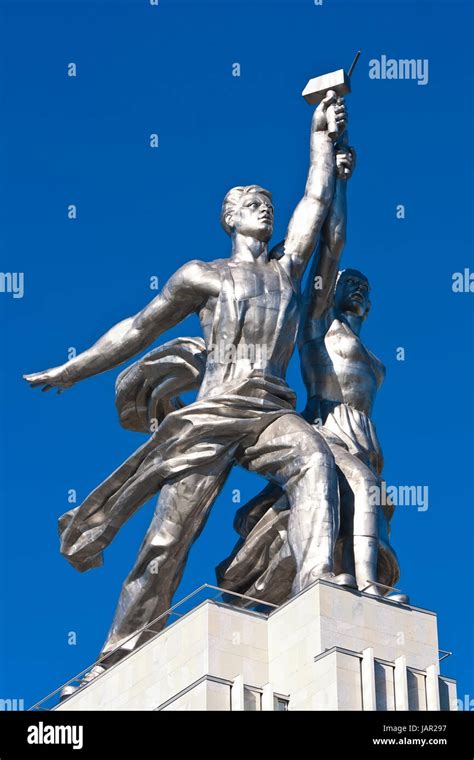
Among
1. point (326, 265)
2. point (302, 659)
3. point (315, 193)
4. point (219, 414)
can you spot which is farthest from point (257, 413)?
point (302, 659)

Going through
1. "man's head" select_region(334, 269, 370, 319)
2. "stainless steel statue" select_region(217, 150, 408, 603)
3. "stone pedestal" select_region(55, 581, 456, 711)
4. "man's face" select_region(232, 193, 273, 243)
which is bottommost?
"stone pedestal" select_region(55, 581, 456, 711)

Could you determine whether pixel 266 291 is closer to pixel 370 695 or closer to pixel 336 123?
pixel 336 123

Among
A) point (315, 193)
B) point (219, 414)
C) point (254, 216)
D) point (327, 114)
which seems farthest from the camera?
point (327, 114)

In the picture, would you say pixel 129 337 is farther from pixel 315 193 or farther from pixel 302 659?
pixel 302 659

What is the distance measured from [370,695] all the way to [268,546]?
15.0 ft

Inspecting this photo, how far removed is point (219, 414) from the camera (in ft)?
135

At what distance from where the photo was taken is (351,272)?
44.7 m

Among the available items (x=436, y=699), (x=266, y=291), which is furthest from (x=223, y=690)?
(x=266, y=291)

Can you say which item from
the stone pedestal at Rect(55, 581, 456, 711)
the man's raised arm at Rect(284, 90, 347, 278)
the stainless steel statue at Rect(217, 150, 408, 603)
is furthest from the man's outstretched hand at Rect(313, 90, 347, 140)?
the stone pedestal at Rect(55, 581, 456, 711)

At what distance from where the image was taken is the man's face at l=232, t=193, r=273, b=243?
4309 centimetres

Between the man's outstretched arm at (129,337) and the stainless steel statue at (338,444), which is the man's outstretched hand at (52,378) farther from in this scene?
the stainless steel statue at (338,444)

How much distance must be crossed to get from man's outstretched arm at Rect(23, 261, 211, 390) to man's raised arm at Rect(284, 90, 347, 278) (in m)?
1.58

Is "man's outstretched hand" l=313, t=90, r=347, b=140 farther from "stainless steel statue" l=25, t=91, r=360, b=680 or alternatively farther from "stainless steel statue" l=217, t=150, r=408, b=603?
"stainless steel statue" l=217, t=150, r=408, b=603

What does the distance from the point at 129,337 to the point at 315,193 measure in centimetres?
372
